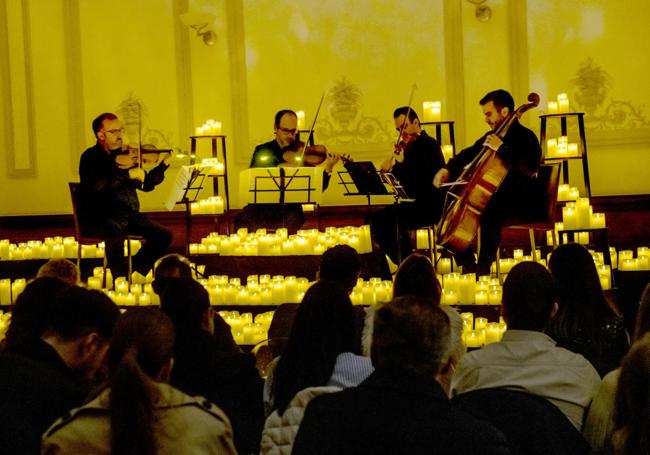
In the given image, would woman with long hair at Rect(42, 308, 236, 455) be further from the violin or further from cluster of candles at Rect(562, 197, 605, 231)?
the violin

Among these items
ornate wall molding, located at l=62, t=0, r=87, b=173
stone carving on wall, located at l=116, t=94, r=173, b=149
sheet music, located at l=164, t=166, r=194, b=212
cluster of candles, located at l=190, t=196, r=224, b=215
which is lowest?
cluster of candles, located at l=190, t=196, r=224, b=215

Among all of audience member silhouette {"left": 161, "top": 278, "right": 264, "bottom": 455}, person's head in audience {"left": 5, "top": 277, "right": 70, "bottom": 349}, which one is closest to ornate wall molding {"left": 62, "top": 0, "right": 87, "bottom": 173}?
person's head in audience {"left": 5, "top": 277, "right": 70, "bottom": 349}

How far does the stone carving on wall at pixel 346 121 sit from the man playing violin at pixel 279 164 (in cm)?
159

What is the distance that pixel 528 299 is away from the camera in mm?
2834

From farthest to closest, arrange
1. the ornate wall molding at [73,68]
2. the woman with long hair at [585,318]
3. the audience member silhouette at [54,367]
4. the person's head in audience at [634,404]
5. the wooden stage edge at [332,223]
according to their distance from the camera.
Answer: the ornate wall molding at [73,68]
the wooden stage edge at [332,223]
the woman with long hair at [585,318]
the audience member silhouette at [54,367]
the person's head in audience at [634,404]

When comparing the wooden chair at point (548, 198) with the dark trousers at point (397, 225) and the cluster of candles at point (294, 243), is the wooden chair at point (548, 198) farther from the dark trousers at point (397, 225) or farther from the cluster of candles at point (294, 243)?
the cluster of candles at point (294, 243)

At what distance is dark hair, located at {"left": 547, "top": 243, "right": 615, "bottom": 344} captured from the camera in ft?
10.8

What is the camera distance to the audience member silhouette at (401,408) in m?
1.85

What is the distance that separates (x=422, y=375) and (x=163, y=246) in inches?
216

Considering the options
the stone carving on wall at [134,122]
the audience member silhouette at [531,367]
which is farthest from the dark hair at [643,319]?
the stone carving on wall at [134,122]

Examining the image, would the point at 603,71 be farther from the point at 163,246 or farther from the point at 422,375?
the point at 422,375

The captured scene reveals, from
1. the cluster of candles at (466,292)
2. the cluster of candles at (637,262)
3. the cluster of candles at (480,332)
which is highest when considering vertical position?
the cluster of candles at (637,262)

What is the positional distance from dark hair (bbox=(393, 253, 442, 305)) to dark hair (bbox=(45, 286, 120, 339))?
1.19m

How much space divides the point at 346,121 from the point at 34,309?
651cm
